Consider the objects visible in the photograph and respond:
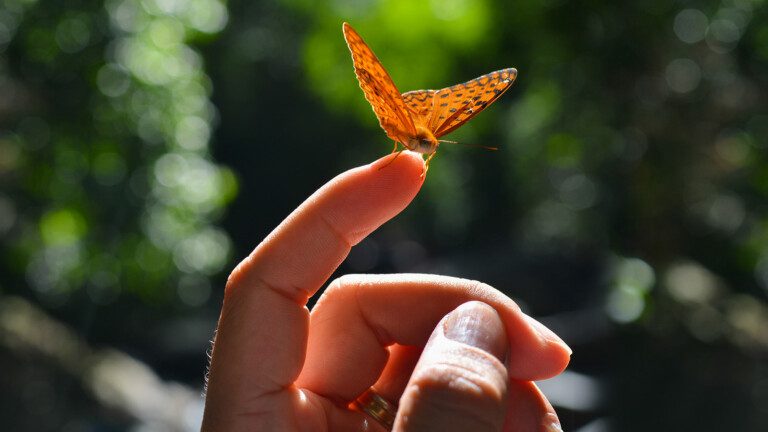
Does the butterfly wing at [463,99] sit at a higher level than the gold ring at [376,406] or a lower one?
higher

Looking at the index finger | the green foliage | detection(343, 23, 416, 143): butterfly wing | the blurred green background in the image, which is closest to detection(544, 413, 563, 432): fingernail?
the index finger

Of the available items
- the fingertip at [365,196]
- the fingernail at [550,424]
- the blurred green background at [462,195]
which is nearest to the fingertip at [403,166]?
the fingertip at [365,196]

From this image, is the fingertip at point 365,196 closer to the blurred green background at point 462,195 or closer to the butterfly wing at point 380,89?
the butterfly wing at point 380,89

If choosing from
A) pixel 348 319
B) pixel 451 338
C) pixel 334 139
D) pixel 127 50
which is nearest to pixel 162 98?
pixel 127 50

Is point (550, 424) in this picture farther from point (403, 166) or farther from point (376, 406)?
point (403, 166)

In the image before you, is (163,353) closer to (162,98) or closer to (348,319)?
(162,98)

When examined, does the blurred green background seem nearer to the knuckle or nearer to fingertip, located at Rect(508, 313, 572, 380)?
fingertip, located at Rect(508, 313, 572, 380)

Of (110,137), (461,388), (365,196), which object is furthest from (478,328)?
(110,137)

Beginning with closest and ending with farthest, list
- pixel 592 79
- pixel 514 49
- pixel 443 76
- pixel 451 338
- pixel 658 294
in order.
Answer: pixel 451 338 → pixel 658 294 → pixel 592 79 → pixel 514 49 → pixel 443 76
